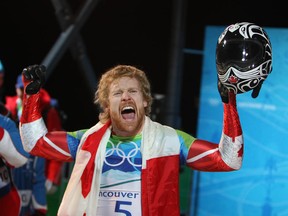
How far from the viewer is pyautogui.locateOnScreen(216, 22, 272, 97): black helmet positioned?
244 cm

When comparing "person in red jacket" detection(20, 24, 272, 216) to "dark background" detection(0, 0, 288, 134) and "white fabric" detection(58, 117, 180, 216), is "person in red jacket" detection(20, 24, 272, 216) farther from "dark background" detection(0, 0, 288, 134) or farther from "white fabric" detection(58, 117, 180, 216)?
"dark background" detection(0, 0, 288, 134)

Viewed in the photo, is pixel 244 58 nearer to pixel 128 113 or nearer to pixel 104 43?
pixel 128 113

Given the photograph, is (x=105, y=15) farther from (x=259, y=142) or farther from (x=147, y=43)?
(x=259, y=142)

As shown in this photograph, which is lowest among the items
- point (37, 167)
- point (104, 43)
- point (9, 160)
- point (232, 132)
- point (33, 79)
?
point (37, 167)

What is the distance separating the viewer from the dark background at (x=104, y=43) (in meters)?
8.16

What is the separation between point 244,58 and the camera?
244cm

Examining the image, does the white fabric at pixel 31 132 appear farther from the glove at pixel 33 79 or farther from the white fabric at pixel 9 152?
the white fabric at pixel 9 152

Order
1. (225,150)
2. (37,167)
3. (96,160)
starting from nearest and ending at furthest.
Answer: (225,150), (96,160), (37,167)

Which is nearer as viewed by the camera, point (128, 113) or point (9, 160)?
point (128, 113)

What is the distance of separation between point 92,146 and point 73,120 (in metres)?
6.10

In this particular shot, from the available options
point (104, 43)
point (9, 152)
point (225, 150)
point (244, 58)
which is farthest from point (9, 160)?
point (104, 43)

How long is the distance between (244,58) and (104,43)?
6424mm

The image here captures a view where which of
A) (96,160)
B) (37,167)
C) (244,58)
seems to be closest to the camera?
(244,58)

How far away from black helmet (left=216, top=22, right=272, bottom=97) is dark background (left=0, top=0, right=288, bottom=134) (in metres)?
5.30
